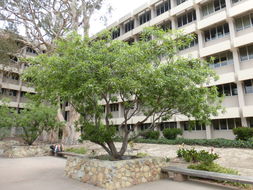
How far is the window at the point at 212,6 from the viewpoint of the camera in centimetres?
1955

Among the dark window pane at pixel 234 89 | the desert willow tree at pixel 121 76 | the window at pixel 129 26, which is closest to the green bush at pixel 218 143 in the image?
the dark window pane at pixel 234 89

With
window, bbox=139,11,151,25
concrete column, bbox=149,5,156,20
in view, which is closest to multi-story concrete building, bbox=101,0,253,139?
concrete column, bbox=149,5,156,20

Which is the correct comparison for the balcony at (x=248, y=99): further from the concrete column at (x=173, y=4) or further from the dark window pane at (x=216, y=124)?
the concrete column at (x=173, y=4)

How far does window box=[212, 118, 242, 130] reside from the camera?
57.4ft

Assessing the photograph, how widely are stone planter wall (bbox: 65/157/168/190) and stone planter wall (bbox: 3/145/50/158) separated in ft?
29.9

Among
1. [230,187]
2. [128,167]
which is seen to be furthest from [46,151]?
[230,187]

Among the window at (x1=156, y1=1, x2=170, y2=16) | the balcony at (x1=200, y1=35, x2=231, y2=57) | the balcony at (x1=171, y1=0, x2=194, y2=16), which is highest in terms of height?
the window at (x1=156, y1=1, x2=170, y2=16)

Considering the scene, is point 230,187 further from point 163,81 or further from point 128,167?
point 163,81

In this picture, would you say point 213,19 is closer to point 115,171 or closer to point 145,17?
point 145,17

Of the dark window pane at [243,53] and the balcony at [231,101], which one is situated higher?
the dark window pane at [243,53]

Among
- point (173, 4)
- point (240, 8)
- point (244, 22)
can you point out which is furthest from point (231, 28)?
point (173, 4)

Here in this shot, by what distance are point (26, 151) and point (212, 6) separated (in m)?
22.4

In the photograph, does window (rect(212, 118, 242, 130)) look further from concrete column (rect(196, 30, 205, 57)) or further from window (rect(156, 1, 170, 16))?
window (rect(156, 1, 170, 16))

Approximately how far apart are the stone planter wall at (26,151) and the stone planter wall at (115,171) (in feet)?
29.9
